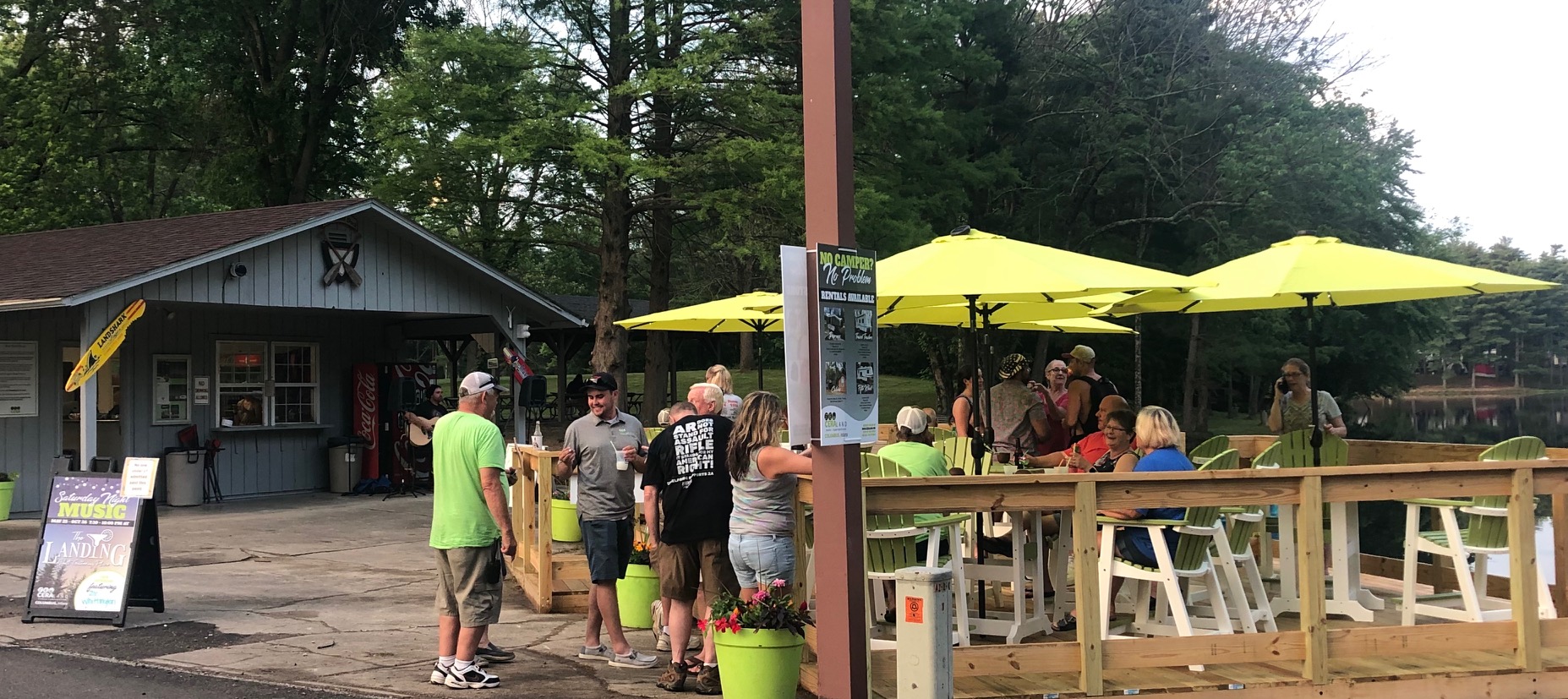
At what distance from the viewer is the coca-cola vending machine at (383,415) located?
1750 centimetres

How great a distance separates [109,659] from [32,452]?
942 cm

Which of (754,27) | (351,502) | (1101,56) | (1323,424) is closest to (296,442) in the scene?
(351,502)

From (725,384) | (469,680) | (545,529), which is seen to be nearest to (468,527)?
(469,680)

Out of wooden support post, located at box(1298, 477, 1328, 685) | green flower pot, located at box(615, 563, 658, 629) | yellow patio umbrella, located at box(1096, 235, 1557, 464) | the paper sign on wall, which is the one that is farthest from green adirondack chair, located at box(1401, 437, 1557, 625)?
the paper sign on wall

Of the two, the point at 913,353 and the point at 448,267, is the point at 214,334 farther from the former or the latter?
the point at 913,353

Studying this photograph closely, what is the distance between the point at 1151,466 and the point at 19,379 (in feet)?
45.6

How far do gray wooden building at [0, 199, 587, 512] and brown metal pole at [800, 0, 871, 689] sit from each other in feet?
33.7

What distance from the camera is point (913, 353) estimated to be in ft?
144

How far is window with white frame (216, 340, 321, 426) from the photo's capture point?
16.4m

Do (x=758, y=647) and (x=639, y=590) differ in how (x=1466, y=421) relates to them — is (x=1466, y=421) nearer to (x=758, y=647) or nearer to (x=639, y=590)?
(x=639, y=590)

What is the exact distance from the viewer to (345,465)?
675 inches

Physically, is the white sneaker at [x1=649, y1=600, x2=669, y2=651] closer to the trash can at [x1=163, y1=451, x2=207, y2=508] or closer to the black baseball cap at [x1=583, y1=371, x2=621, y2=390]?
the black baseball cap at [x1=583, y1=371, x2=621, y2=390]

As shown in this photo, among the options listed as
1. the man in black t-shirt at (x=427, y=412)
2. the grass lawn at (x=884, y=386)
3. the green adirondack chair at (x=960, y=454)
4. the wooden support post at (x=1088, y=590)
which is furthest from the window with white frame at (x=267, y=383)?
the grass lawn at (x=884, y=386)

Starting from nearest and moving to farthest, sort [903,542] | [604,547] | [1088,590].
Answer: [1088,590] < [903,542] < [604,547]
